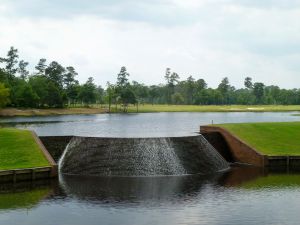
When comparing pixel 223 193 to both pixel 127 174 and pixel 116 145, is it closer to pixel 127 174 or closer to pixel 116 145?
pixel 127 174

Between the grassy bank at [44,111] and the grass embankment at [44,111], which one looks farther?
the grass embankment at [44,111]

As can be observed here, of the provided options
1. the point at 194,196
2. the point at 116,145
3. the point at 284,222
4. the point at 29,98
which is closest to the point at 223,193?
the point at 194,196

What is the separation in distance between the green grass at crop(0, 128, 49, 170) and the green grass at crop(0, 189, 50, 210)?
17.1ft

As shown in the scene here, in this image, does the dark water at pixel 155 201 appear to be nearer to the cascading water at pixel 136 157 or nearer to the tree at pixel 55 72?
the cascading water at pixel 136 157

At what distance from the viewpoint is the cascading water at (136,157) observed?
127 ft

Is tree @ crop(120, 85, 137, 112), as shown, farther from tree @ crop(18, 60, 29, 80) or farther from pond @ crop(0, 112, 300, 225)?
pond @ crop(0, 112, 300, 225)

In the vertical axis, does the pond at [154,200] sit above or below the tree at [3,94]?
below

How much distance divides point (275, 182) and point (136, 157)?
1159cm

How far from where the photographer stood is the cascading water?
38688 mm

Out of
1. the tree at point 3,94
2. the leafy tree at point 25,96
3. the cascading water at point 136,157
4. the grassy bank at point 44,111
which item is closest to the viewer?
the cascading water at point 136,157

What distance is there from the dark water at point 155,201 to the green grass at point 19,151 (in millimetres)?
2902

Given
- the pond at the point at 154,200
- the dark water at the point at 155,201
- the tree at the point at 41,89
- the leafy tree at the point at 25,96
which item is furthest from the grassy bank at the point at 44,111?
the dark water at the point at 155,201

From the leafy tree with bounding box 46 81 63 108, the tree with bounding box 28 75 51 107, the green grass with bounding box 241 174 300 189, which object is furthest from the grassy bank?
the green grass with bounding box 241 174 300 189

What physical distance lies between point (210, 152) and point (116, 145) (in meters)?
9.09
